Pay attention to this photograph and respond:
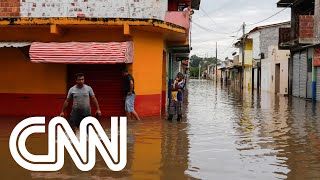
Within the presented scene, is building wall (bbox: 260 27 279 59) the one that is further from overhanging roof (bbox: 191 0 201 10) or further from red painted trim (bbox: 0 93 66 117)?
red painted trim (bbox: 0 93 66 117)

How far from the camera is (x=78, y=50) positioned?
42.9 ft

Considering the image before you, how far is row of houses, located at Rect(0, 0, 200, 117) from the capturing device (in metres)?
13.1

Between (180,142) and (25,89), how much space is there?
7194 millimetres

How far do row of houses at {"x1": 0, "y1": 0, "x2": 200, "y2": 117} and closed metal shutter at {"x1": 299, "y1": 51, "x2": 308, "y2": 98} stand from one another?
15.9 meters

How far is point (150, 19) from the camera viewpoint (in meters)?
13.1

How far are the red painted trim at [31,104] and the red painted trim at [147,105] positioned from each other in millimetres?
2499

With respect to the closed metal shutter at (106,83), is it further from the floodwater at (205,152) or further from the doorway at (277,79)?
the doorway at (277,79)

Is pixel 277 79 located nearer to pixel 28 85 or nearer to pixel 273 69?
pixel 273 69

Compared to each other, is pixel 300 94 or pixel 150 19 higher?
pixel 150 19

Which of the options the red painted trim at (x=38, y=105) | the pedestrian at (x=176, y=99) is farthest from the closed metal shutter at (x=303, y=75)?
the pedestrian at (x=176, y=99)

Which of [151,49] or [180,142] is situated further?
[151,49]

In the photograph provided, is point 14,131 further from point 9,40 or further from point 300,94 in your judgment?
point 300,94

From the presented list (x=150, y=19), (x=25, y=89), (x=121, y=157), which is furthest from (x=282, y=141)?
(x=25, y=89)

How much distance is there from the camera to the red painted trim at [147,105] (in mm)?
13914
